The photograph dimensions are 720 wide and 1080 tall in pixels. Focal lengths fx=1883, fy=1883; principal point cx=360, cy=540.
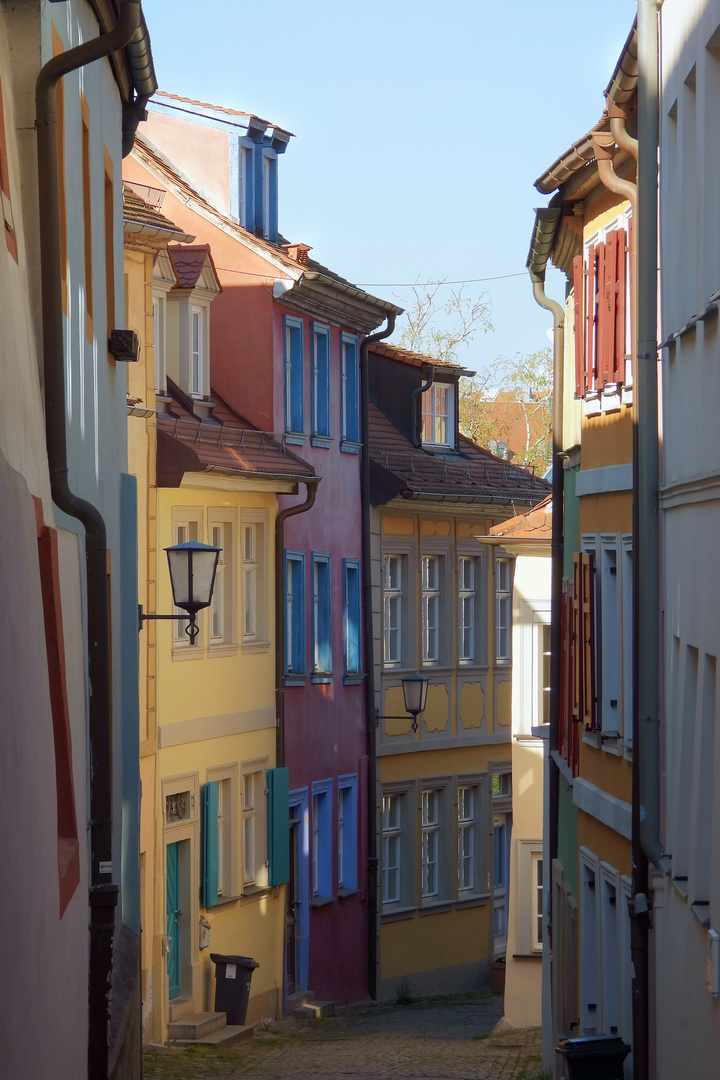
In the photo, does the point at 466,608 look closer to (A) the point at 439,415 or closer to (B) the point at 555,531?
(A) the point at 439,415

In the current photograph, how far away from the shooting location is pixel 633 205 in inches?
531

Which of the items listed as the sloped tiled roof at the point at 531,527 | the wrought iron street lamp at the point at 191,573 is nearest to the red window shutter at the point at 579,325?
the wrought iron street lamp at the point at 191,573

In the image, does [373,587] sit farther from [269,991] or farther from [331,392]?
[269,991]

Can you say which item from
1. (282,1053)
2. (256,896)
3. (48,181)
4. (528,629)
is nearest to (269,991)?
(256,896)

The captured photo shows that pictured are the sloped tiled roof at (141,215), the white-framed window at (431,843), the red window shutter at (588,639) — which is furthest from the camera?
the white-framed window at (431,843)

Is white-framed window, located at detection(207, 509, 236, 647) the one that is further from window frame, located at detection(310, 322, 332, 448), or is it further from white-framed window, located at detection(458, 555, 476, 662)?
white-framed window, located at detection(458, 555, 476, 662)

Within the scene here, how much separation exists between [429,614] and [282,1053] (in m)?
10.2

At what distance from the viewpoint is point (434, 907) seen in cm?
2852

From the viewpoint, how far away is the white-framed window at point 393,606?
28.0 meters

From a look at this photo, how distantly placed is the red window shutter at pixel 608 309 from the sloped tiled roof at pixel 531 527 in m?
6.54

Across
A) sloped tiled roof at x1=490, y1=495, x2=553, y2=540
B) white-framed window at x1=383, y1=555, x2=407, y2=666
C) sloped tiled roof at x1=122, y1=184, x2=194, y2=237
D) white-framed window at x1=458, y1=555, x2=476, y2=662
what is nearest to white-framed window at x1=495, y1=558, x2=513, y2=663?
white-framed window at x1=458, y1=555, x2=476, y2=662

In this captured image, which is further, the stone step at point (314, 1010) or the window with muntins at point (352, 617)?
the window with muntins at point (352, 617)

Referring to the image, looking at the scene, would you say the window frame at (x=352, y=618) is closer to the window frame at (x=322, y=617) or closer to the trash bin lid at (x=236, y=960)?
the window frame at (x=322, y=617)

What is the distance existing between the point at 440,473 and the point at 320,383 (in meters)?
3.58
